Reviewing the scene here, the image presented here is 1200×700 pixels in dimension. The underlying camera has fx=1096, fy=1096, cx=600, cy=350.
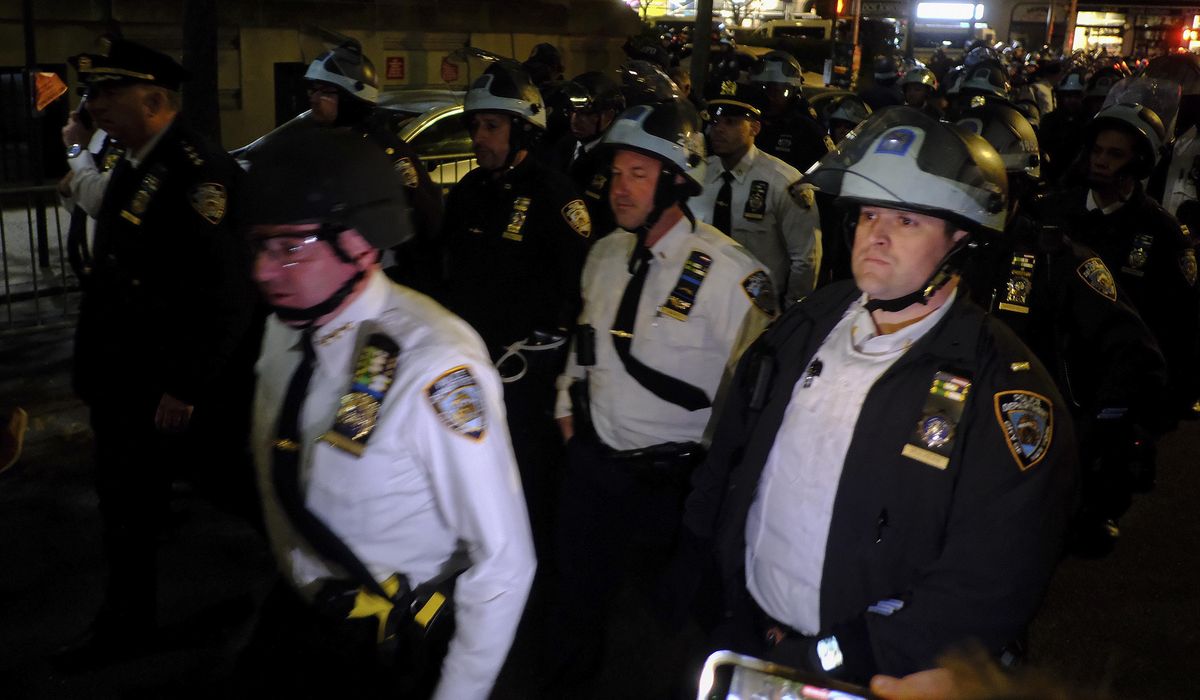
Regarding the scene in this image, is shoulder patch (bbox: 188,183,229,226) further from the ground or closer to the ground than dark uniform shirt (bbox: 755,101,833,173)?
closer to the ground

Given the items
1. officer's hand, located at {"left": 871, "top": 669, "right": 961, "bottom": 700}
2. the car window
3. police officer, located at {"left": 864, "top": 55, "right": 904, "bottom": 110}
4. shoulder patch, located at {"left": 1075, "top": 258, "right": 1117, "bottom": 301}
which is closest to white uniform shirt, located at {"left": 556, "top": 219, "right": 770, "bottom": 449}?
shoulder patch, located at {"left": 1075, "top": 258, "right": 1117, "bottom": 301}

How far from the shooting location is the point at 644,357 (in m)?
4.07

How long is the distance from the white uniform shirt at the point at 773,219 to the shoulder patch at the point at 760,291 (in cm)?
225

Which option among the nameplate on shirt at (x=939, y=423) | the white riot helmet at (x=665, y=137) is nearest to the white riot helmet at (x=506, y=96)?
the white riot helmet at (x=665, y=137)

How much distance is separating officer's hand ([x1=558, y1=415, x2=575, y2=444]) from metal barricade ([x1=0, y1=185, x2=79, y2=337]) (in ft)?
18.7

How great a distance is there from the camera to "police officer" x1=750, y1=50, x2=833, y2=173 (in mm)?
9219

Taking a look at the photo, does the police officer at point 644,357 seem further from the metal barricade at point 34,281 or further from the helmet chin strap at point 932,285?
the metal barricade at point 34,281

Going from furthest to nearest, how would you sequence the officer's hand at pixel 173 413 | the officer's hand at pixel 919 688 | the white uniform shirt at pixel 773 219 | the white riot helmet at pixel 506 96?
the white uniform shirt at pixel 773 219, the white riot helmet at pixel 506 96, the officer's hand at pixel 173 413, the officer's hand at pixel 919 688

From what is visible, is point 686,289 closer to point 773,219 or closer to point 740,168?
point 773,219

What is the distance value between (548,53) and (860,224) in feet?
30.8


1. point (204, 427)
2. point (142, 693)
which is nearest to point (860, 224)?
point (204, 427)

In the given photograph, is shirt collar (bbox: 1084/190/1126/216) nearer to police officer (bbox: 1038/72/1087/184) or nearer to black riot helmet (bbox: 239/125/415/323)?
black riot helmet (bbox: 239/125/415/323)

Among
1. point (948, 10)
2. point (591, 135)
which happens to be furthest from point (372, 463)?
point (948, 10)

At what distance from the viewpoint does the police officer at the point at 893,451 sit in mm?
2385
